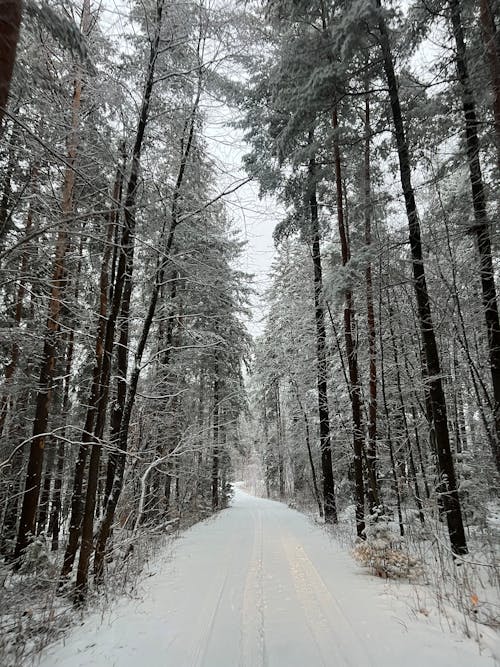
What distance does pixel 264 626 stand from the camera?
3959mm

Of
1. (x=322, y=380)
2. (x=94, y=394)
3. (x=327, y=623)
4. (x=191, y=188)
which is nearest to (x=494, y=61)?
(x=191, y=188)

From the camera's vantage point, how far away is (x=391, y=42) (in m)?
7.66

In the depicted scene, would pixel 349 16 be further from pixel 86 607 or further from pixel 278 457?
pixel 278 457

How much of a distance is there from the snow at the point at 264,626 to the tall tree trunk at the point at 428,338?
195 cm

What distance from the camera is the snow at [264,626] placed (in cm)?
328

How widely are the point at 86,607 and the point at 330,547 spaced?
18.7 feet

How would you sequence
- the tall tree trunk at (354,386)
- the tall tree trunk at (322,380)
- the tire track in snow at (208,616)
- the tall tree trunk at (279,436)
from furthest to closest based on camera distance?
1. the tall tree trunk at (279,436)
2. the tall tree trunk at (322,380)
3. the tall tree trunk at (354,386)
4. the tire track in snow at (208,616)

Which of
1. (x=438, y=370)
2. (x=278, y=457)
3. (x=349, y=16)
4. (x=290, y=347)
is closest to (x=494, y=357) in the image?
(x=438, y=370)

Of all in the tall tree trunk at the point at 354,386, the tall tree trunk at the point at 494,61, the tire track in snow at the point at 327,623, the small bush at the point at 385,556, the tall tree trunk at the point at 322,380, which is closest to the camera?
the tire track in snow at the point at 327,623

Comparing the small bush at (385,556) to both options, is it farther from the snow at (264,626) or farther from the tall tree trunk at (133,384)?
the tall tree trunk at (133,384)

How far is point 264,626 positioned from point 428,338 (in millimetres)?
5678

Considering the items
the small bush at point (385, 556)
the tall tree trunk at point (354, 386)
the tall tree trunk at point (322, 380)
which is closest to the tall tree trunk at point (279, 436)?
the tall tree trunk at point (322, 380)

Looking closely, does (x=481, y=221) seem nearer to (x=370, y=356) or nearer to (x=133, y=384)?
(x=370, y=356)

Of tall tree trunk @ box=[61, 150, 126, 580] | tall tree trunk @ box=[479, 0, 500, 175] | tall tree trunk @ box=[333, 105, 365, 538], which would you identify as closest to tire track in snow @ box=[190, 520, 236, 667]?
tall tree trunk @ box=[61, 150, 126, 580]
